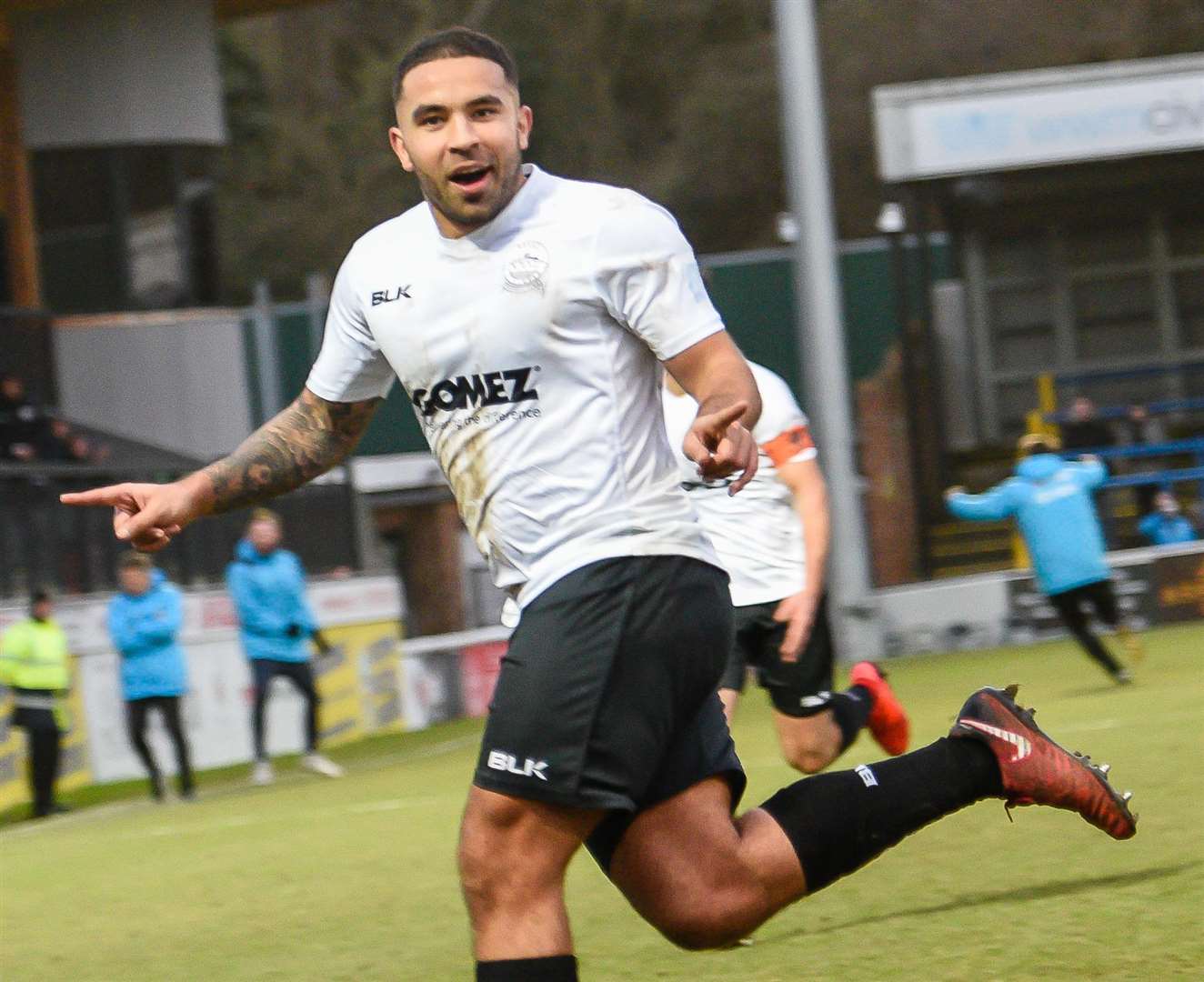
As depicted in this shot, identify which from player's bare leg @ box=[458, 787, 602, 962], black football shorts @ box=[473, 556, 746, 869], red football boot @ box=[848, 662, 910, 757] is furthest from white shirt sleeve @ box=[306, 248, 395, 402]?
red football boot @ box=[848, 662, 910, 757]

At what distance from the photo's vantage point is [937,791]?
4762mm

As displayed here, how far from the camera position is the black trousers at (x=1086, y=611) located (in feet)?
49.3

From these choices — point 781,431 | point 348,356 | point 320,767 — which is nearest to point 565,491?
point 348,356

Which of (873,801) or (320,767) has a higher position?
(873,801)

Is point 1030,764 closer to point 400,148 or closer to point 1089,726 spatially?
point 400,148

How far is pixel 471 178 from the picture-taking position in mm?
4227

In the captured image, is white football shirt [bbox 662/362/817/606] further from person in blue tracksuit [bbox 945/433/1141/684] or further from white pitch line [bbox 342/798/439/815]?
person in blue tracksuit [bbox 945/433/1141/684]

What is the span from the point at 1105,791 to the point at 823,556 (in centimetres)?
254

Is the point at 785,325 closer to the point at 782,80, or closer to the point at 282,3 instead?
the point at 282,3

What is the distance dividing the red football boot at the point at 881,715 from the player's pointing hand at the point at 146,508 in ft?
12.7

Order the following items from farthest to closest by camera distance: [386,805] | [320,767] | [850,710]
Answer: [320,767] → [386,805] → [850,710]

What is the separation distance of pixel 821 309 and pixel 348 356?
17393 millimetres

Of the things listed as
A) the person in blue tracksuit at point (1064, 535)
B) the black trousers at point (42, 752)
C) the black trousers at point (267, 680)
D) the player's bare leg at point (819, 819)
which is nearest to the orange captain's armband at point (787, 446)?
the player's bare leg at point (819, 819)

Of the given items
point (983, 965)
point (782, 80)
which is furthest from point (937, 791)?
point (782, 80)
